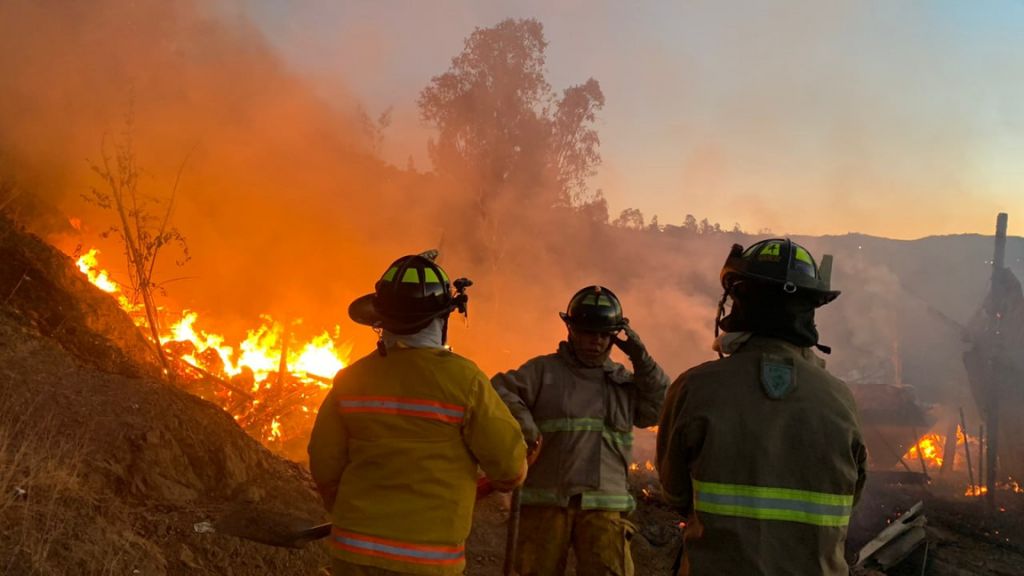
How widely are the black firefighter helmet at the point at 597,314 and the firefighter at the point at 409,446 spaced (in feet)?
4.46

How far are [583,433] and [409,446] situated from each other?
5.06 ft

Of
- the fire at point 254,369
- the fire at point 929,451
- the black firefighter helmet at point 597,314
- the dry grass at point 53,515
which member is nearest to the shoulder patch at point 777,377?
the black firefighter helmet at point 597,314

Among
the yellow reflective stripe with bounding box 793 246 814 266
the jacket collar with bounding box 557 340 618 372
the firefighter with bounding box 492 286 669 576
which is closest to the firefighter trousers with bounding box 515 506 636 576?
the firefighter with bounding box 492 286 669 576

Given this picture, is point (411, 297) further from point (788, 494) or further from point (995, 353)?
point (995, 353)

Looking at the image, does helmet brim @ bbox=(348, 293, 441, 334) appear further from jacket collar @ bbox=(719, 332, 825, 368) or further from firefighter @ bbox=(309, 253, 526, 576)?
jacket collar @ bbox=(719, 332, 825, 368)

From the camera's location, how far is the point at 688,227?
3794 cm

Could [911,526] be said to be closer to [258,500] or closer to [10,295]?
[258,500]

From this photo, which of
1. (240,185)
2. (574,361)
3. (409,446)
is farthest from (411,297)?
(240,185)

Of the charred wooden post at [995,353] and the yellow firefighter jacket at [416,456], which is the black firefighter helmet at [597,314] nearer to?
the yellow firefighter jacket at [416,456]

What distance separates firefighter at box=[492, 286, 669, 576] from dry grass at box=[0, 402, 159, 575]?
2400mm

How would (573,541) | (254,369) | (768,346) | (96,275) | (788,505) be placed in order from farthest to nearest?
(254,369), (96,275), (573,541), (768,346), (788,505)

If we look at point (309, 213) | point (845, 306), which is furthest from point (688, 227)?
point (309, 213)

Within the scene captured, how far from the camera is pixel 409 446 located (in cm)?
244

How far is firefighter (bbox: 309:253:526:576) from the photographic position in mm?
2420
